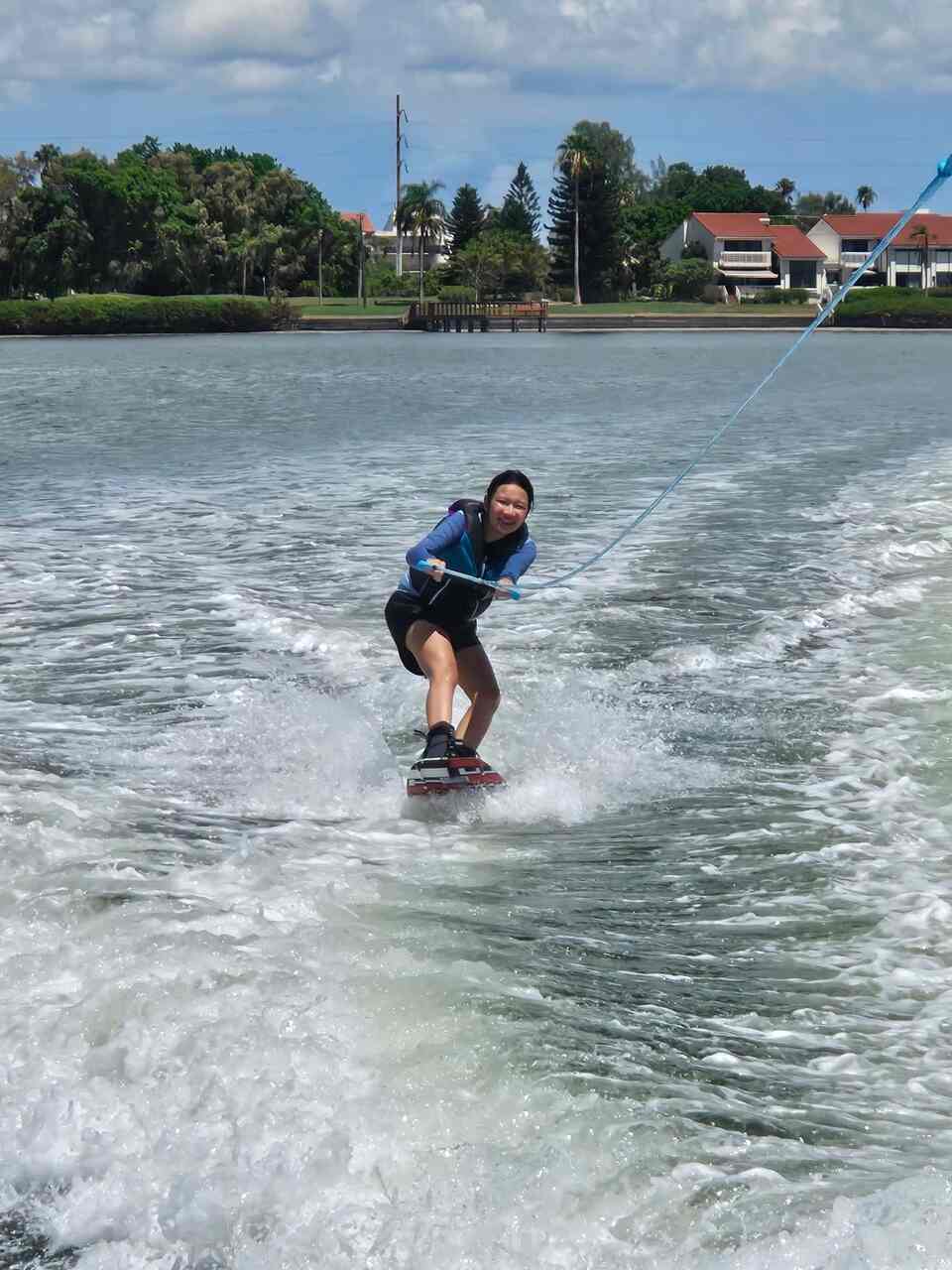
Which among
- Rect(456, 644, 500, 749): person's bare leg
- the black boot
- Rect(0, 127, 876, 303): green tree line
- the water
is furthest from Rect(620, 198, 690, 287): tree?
the black boot

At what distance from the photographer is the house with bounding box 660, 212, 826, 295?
122438 mm

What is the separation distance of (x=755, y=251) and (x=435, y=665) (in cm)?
12309

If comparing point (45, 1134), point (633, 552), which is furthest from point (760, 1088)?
point (633, 552)

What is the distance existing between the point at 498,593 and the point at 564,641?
138 inches

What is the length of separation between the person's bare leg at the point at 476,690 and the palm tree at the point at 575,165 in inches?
4169

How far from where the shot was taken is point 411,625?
677 centimetres

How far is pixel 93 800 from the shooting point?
6.57 meters

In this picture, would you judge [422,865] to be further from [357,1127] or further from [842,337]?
[842,337]

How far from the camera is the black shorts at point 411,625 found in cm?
674

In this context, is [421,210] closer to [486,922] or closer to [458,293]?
[458,293]

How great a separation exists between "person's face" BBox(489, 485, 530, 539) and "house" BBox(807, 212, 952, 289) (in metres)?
125

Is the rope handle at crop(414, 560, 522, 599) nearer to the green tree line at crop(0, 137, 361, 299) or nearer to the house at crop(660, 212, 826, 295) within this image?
the green tree line at crop(0, 137, 361, 299)

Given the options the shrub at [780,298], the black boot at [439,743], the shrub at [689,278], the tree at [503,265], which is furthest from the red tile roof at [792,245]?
the black boot at [439,743]

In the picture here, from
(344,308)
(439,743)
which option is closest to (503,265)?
(344,308)
